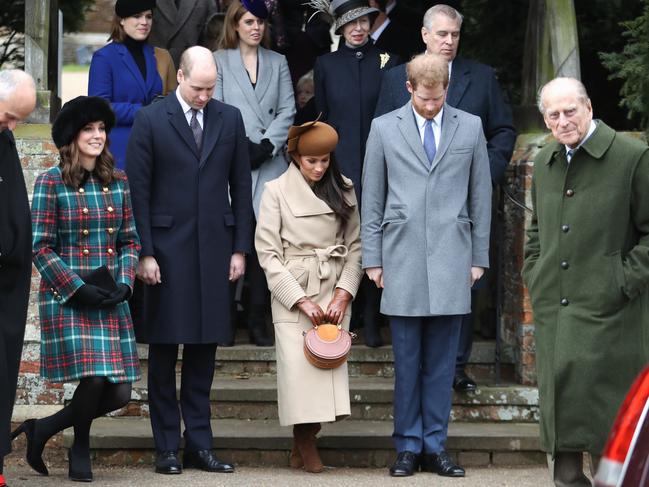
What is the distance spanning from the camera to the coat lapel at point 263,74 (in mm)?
8922

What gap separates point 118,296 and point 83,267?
215 millimetres

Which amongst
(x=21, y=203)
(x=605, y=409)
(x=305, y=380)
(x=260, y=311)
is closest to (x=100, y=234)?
(x=21, y=203)

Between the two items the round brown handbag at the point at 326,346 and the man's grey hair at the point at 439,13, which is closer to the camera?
the round brown handbag at the point at 326,346

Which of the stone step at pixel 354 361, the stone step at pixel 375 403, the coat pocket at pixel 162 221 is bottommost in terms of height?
the stone step at pixel 375 403

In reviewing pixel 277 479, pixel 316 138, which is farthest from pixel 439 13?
pixel 277 479

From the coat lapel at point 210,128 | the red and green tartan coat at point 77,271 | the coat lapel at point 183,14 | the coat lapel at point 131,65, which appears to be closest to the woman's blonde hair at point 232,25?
the coat lapel at point 131,65

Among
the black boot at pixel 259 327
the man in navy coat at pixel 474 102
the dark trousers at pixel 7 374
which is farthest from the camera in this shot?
the black boot at pixel 259 327

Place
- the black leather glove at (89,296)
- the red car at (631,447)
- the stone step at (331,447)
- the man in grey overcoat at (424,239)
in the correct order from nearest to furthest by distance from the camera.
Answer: the red car at (631,447), the black leather glove at (89,296), the man in grey overcoat at (424,239), the stone step at (331,447)

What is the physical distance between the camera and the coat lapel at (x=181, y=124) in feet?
25.2

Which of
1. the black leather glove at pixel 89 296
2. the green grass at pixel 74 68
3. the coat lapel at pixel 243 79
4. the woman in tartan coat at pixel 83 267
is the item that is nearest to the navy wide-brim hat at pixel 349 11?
the coat lapel at pixel 243 79

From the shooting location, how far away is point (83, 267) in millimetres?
7258

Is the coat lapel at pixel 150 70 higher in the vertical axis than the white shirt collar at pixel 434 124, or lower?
higher

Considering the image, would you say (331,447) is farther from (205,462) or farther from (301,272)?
(301,272)

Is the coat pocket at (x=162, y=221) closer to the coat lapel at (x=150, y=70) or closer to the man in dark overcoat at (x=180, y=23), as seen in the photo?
the coat lapel at (x=150, y=70)
